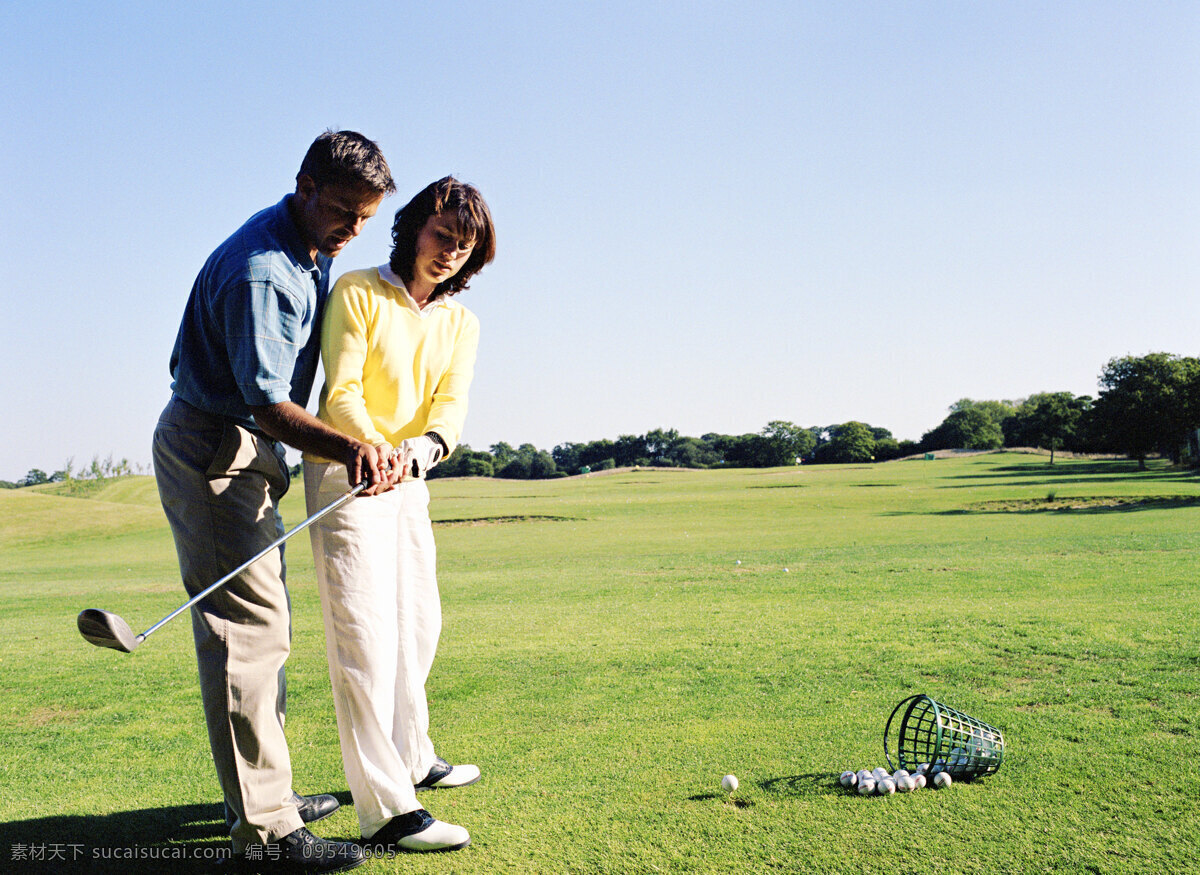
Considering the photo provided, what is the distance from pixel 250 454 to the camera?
3260 mm

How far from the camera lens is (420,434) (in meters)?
3.71

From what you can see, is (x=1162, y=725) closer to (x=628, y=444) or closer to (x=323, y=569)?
(x=323, y=569)

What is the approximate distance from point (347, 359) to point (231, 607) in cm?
102

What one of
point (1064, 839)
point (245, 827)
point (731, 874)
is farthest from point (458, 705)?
point (1064, 839)

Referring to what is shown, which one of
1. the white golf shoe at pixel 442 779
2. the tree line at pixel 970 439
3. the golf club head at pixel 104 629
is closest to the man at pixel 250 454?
the golf club head at pixel 104 629

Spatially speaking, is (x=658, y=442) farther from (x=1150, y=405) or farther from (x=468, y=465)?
(x=1150, y=405)

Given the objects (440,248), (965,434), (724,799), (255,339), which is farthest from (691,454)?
(255,339)

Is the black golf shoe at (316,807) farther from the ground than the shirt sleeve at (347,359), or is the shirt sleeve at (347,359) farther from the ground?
the shirt sleeve at (347,359)

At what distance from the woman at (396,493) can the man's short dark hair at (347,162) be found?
38cm

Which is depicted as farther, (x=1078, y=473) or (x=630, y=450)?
(x=630, y=450)

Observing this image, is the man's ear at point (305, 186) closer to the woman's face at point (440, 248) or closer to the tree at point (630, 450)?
the woman's face at point (440, 248)

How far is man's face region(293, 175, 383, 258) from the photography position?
322cm

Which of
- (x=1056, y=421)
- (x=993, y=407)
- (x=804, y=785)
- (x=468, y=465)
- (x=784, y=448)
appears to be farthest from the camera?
(x=993, y=407)

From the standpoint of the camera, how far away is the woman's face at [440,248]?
3.57 metres
